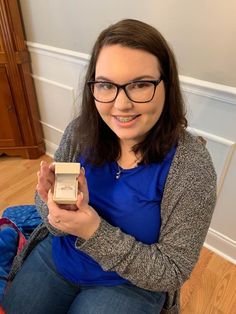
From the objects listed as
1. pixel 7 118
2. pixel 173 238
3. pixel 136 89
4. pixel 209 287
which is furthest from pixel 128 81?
pixel 7 118

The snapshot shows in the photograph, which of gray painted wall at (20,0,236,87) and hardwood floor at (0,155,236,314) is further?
hardwood floor at (0,155,236,314)

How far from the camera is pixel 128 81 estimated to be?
2.30 feet

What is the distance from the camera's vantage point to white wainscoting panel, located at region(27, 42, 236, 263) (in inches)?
47.7

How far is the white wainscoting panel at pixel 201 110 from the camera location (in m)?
1.21

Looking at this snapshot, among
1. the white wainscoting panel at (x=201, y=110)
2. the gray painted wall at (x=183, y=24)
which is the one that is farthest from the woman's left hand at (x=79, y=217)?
the gray painted wall at (x=183, y=24)

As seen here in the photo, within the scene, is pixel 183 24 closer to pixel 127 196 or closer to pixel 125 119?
pixel 125 119

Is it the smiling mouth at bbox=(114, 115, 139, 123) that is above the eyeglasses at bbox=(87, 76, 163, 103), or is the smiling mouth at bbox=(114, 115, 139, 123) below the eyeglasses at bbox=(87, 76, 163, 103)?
below

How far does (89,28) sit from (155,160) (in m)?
0.99

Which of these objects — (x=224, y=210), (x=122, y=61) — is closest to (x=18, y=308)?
(x=122, y=61)

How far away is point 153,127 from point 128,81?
0.18m

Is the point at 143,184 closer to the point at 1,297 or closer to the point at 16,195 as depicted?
the point at 1,297

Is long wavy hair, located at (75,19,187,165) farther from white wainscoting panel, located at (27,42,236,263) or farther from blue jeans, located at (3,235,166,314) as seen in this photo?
blue jeans, located at (3,235,166,314)

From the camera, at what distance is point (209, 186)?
75 centimetres

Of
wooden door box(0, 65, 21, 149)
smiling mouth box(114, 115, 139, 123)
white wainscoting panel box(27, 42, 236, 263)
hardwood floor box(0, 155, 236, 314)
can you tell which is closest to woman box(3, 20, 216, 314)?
smiling mouth box(114, 115, 139, 123)
